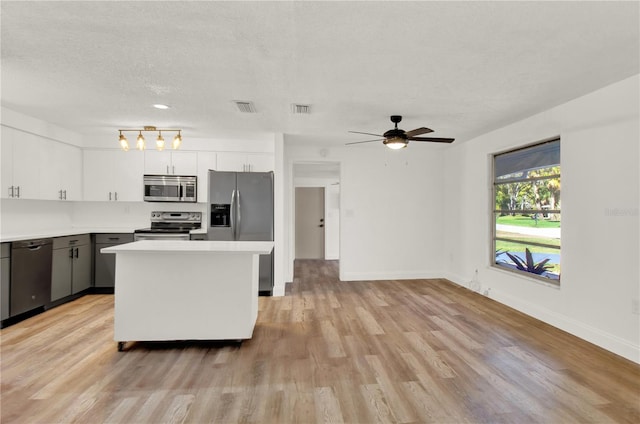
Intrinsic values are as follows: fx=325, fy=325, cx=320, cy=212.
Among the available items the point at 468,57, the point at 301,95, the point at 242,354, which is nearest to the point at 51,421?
the point at 242,354

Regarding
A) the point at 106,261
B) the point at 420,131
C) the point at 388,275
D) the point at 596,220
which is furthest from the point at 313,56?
the point at 388,275

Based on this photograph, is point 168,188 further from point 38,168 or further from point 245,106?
point 245,106

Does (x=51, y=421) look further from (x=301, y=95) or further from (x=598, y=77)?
(x=598, y=77)

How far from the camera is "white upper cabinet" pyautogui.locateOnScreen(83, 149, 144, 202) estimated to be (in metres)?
5.10

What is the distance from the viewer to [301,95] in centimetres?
323

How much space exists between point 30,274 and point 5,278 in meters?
0.30

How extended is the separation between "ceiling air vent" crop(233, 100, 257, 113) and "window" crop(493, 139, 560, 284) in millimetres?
3458

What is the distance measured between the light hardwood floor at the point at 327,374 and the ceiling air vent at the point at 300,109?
2398 millimetres

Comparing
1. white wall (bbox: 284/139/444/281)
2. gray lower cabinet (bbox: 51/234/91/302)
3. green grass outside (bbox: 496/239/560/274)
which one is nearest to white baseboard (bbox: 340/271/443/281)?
white wall (bbox: 284/139/444/281)

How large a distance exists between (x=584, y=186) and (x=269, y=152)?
13.6 feet

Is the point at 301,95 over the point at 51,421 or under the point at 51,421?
over

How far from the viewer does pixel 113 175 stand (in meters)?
5.12

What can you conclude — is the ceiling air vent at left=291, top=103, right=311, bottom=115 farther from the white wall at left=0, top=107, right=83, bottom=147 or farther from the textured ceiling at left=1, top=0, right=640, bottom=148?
the white wall at left=0, top=107, right=83, bottom=147

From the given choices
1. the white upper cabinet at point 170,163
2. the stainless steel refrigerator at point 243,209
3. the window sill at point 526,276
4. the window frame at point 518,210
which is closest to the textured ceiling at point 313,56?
the window frame at point 518,210
